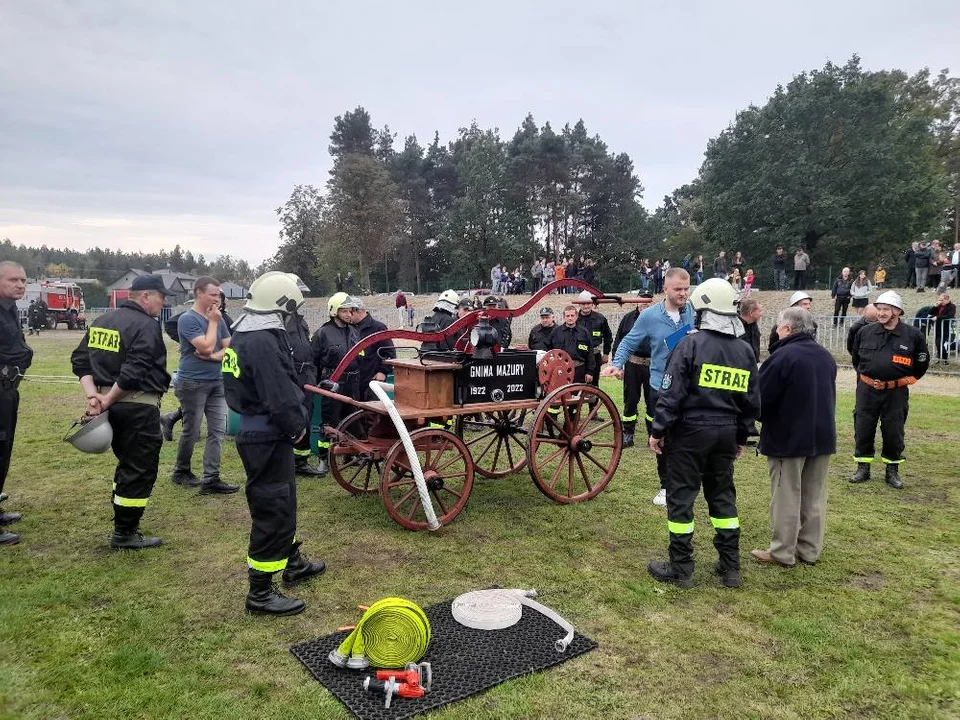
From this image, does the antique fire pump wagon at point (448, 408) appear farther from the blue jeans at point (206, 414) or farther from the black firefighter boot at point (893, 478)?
the black firefighter boot at point (893, 478)

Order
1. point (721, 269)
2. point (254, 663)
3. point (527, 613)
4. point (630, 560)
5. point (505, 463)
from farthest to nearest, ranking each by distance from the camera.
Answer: point (721, 269) < point (505, 463) < point (630, 560) < point (527, 613) < point (254, 663)

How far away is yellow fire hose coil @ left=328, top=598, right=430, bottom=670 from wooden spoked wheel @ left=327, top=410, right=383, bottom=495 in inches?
79.7

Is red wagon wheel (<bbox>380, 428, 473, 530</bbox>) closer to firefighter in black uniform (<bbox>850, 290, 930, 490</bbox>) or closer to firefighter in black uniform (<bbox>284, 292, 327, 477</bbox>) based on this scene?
firefighter in black uniform (<bbox>284, 292, 327, 477</bbox>)

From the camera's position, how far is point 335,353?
6.44 metres

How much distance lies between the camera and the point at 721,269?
24891mm

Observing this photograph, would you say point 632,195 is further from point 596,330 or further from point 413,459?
point 413,459

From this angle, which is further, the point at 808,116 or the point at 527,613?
the point at 808,116

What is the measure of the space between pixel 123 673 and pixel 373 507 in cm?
261

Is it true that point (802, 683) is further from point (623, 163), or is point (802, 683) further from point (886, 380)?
point (623, 163)

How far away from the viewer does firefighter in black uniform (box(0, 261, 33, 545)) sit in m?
4.66

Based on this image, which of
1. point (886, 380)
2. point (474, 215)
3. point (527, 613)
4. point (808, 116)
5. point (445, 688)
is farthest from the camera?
point (474, 215)

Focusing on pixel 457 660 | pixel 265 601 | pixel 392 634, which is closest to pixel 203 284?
pixel 265 601

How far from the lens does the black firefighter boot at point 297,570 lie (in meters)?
4.04

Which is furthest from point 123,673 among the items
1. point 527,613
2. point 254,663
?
point 527,613
